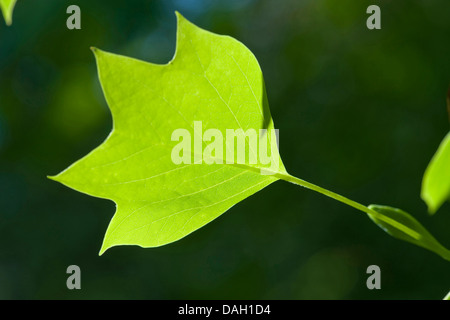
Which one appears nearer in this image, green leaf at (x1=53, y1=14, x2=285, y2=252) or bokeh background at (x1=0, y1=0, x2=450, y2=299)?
green leaf at (x1=53, y1=14, x2=285, y2=252)

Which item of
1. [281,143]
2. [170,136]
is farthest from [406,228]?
[281,143]

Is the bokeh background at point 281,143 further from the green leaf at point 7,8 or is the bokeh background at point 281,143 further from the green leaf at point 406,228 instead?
the green leaf at point 7,8

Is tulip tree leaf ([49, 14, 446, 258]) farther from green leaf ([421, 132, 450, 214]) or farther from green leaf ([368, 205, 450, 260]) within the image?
green leaf ([421, 132, 450, 214])

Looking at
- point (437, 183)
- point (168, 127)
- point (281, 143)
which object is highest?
point (281, 143)

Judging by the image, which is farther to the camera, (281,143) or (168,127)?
(281,143)

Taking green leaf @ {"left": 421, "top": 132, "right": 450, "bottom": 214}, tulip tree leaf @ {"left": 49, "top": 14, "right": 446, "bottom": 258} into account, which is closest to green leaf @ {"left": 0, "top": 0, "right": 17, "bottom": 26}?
tulip tree leaf @ {"left": 49, "top": 14, "right": 446, "bottom": 258}

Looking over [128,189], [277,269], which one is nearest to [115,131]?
[128,189]

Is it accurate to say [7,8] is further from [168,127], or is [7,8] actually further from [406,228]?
[406,228]
